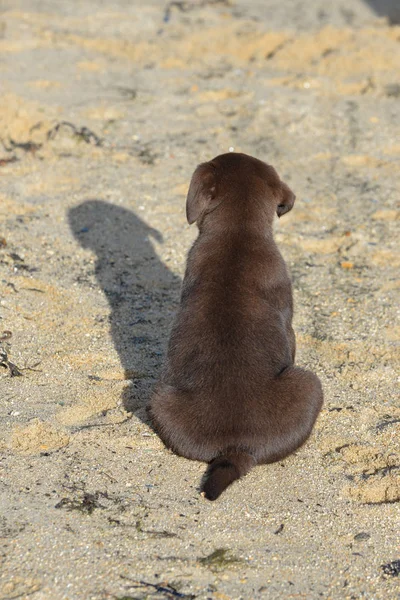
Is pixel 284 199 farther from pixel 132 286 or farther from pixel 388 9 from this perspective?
pixel 388 9

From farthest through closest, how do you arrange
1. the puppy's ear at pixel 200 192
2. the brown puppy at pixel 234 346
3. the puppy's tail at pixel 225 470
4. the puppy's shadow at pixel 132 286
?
the puppy's shadow at pixel 132 286 < the puppy's ear at pixel 200 192 < the brown puppy at pixel 234 346 < the puppy's tail at pixel 225 470

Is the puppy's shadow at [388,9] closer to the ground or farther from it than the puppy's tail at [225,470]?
closer to the ground

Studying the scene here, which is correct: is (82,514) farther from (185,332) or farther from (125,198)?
(125,198)

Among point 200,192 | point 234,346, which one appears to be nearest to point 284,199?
point 200,192

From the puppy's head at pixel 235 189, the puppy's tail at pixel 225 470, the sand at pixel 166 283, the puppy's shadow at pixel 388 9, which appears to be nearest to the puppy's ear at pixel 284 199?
the puppy's head at pixel 235 189

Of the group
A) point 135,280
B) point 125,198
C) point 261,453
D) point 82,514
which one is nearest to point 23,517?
point 82,514

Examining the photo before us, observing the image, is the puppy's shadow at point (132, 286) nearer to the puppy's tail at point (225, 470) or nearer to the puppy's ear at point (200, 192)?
the puppy's tail at point (225, 470)
